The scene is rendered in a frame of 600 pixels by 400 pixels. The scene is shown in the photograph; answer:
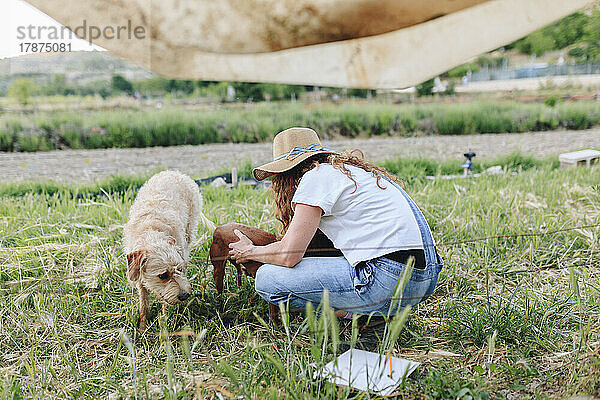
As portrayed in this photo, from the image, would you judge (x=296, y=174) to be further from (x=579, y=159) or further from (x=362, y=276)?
(x=579, y=159)

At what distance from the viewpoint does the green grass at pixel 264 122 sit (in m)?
6.95

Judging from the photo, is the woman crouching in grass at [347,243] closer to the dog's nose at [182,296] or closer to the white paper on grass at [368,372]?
the white paper on grass at [368,372]

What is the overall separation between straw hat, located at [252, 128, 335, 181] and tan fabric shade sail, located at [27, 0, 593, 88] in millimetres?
820

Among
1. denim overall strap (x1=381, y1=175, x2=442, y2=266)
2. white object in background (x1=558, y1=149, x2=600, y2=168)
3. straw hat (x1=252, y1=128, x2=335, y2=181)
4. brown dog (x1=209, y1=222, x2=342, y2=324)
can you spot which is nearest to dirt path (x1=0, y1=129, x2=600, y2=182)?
white object in background (x1=558, y1=149, x2=600, y2=168)

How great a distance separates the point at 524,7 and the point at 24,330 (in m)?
2.19

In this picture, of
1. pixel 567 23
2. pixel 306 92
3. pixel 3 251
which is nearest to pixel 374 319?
pixel 3 251

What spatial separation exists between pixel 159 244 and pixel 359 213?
0.84m

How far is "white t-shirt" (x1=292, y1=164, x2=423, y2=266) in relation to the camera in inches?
73.5

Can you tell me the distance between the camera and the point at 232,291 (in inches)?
97.7

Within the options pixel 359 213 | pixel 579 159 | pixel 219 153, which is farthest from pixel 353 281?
pixel 219 153

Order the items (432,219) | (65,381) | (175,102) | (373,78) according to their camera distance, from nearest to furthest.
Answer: (373,78) → (65,381) → (432,219) → (175,102)

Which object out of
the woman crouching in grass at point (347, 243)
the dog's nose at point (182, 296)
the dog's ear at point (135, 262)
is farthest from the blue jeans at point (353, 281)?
the dog's ear at point (135, 262)

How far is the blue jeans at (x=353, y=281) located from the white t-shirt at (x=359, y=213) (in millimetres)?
52

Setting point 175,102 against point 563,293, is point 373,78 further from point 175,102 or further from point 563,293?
point 175,102
